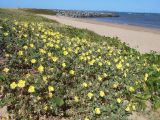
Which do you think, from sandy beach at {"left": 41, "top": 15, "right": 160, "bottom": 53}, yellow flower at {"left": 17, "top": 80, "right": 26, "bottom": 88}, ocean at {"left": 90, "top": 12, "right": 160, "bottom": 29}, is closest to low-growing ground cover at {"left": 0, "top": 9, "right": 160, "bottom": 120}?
yellow flower at {"left": 17, "top": 80, "right": 26, "bottom": 88}

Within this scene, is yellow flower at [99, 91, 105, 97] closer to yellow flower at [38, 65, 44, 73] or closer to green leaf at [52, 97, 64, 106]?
green leaf at [52, 97, 64, 106]

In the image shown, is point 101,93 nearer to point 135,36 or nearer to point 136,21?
point 135,36

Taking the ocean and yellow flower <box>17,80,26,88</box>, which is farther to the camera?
the ocean

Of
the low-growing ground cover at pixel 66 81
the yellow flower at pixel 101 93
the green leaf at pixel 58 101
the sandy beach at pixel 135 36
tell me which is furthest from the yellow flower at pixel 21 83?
the sandy beach at pixel 135 36

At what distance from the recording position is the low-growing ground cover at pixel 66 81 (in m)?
5.04

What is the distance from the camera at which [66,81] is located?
567cm

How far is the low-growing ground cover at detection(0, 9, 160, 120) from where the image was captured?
504 cm

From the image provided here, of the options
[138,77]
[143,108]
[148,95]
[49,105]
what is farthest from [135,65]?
[49,105]

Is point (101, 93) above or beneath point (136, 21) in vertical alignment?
above

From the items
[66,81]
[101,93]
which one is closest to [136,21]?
[66,81]

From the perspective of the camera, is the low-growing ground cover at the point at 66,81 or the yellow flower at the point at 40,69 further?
the yellow flower at the point at 40,69

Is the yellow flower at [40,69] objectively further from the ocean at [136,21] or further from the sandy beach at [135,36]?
the ocean at [136,21]

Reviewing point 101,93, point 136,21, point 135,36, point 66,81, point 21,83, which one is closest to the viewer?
point 21,83

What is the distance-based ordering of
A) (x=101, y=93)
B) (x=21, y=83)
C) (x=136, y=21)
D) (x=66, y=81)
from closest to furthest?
→ (x=21, y=83), (x=101, y=93), (x=66, y=81), (x=136, y=21)
